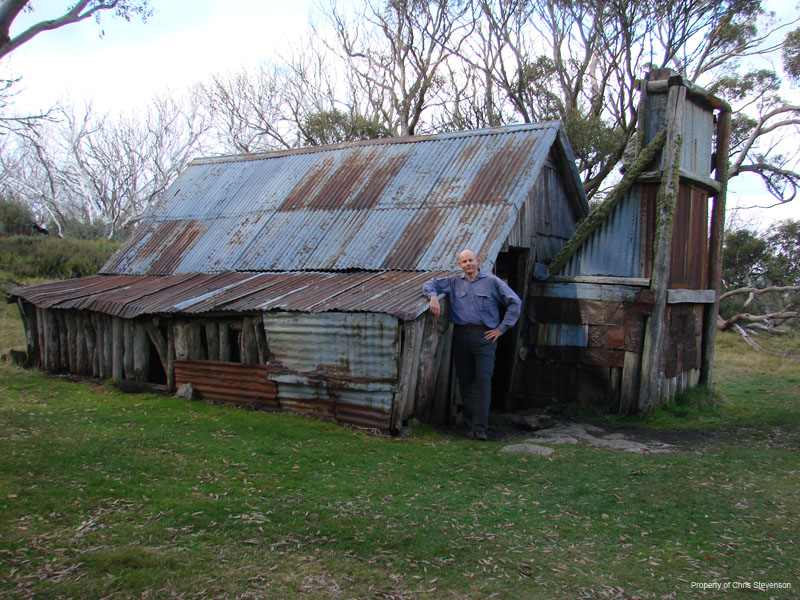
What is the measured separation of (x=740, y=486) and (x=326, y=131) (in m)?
23.6

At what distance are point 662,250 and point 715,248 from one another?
243 centimetres

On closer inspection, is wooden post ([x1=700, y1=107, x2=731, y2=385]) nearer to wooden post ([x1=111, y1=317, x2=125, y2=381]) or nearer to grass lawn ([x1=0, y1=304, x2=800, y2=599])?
grass lawn ([x1=0, y1=304, x2=800, y2=599])

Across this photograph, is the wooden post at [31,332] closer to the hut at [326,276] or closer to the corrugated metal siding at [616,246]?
the hut at [326,276]

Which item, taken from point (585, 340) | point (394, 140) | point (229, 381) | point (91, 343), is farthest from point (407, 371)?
point (394, 140)

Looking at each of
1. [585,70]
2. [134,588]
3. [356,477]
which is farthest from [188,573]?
[585,70]

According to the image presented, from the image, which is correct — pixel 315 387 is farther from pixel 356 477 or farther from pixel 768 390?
pixel 768 390

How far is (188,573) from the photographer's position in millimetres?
4234

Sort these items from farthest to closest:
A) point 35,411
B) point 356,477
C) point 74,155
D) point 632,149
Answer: point 74,155
point 632,149
point 35,411
point 356,477

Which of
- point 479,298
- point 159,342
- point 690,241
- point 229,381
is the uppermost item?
point 690,241

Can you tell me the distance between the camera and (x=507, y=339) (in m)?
11.4

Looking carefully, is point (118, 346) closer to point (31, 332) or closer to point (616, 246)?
point (31, 332)

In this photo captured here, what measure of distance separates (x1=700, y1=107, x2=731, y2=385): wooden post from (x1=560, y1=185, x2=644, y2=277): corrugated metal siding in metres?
2.31

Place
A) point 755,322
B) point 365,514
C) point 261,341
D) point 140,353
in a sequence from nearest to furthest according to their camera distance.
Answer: point 365,514
point 261,341
point 140,353
point 755,322

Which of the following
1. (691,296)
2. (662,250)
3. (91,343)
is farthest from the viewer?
(91,343)
